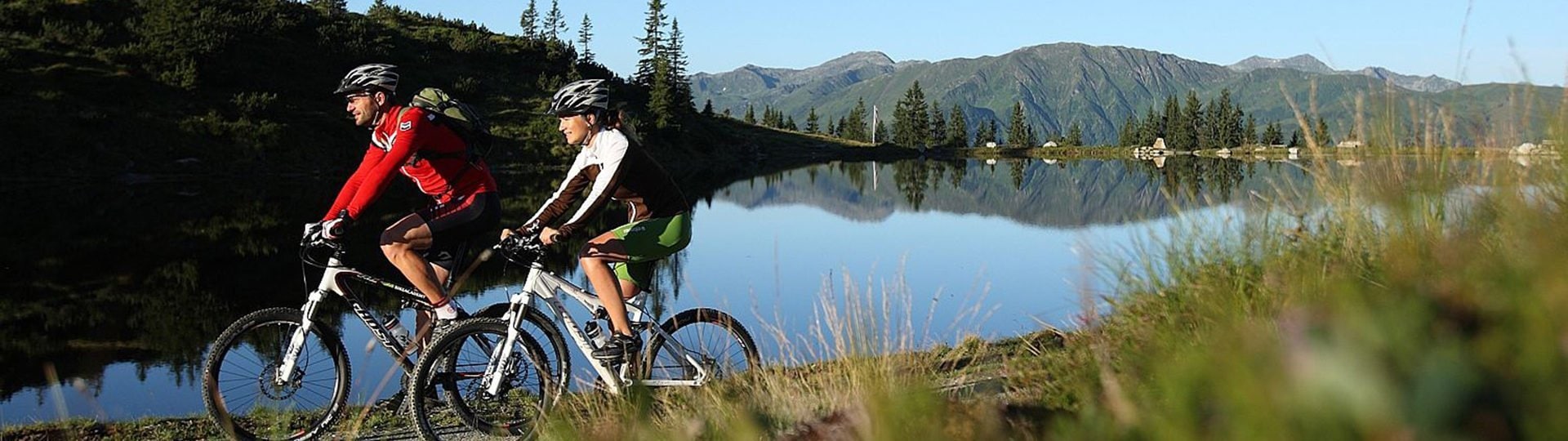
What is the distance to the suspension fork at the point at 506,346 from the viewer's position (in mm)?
6266

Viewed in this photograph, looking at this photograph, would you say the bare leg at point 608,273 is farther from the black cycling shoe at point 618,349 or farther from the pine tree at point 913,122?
the pine tree at point 913,122

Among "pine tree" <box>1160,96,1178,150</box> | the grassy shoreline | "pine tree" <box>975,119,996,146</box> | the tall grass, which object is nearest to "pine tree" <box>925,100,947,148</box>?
"pine tree" <box>975,119,996,146</box>

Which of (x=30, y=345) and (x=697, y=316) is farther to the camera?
(x=30, y=345)

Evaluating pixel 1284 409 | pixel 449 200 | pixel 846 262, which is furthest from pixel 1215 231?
pixel 846 262

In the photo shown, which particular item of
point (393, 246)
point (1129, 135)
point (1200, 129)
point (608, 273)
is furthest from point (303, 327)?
point (1129, 135)

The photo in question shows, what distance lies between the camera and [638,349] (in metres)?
6.66

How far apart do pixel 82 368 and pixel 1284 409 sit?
13031 millimetres

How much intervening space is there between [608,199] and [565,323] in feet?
2.37

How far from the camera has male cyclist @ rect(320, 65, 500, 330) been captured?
6410 mm

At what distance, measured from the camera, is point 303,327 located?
20.9 feet

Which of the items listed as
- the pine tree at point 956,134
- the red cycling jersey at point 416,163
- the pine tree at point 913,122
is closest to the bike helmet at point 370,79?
the red cycling jersey at point 416,163

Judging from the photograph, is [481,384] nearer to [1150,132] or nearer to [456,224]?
[456,224]

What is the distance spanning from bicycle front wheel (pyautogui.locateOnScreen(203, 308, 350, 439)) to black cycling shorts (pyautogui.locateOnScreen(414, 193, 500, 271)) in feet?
2.41

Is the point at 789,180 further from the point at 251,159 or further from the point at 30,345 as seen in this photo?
the point at 30,345
